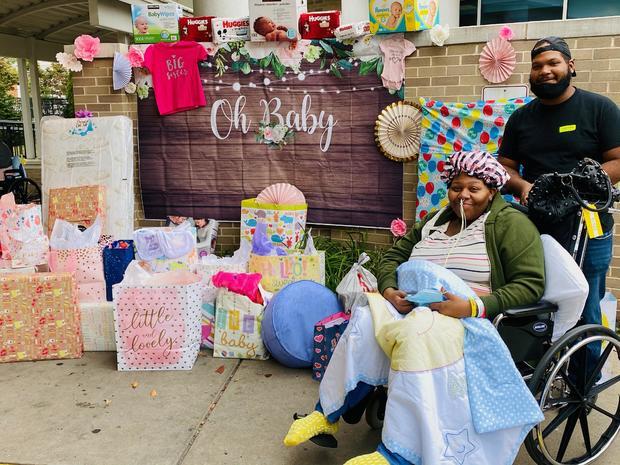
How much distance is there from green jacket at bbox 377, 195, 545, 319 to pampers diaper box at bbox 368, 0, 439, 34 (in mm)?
2584

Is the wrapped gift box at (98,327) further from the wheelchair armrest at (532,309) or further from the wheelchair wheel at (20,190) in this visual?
the wheelchair wheel at (20,190)

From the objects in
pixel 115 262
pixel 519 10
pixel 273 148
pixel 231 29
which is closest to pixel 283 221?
pixel 273 148

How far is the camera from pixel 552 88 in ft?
8.82

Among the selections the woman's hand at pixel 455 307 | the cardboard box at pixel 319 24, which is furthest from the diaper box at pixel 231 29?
the woman's hand at pixel 455 307

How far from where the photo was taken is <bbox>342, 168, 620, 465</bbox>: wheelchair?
2211 mm

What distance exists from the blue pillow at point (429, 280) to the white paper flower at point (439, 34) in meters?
2.86

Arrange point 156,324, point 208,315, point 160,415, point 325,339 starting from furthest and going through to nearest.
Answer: point 208,315, point 156,324, point 325,339, point 160,415

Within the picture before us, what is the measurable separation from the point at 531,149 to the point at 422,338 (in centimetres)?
134

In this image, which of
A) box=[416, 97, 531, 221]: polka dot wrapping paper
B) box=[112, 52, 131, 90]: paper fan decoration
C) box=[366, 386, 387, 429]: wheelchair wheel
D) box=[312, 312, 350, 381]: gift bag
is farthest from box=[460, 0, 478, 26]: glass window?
box=[366, 386, 387, 429]: wheelchair wheel

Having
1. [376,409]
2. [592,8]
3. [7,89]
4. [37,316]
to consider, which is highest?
[7,89]

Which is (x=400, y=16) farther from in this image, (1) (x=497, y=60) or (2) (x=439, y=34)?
(1) (x=497, y=60)

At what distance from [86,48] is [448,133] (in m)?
3.49

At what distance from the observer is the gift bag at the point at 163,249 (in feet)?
13.0

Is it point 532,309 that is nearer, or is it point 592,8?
point 532,309
